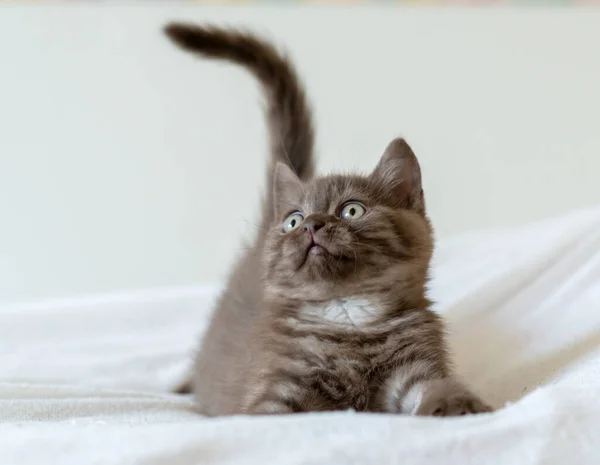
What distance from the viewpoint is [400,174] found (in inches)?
45.1

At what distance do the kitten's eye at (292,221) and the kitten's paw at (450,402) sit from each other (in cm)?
42

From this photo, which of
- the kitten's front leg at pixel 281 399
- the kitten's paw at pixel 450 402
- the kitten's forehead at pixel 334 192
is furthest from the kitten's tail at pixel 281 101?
the kitten's paw at pixel 450 402

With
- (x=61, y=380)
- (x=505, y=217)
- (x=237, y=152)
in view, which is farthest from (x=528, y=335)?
(x=237, y=152)

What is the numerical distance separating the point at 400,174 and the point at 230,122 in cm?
126

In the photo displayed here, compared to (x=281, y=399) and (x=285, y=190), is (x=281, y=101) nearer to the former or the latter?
(x=285, y=190)

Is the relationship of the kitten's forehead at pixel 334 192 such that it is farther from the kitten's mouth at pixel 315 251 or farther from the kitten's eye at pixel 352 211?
the kitten's mouth at pixel 315 251

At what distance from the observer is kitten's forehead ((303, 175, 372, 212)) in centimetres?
110

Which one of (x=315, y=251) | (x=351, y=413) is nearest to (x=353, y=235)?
(x=315, y=251)

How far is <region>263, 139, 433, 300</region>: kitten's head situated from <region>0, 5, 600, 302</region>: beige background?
107 cm

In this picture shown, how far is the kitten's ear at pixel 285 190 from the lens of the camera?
1190 millimetres

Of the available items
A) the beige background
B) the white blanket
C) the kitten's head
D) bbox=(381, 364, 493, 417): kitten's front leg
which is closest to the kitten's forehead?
the kitten's head

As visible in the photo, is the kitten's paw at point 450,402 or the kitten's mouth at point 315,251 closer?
the kitten's paw at point 450,402

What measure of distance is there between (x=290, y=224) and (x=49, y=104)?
145 cm

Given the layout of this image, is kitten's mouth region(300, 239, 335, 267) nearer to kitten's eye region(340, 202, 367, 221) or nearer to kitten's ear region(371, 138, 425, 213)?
kitten's eye region(340, 202, 367, 221)
